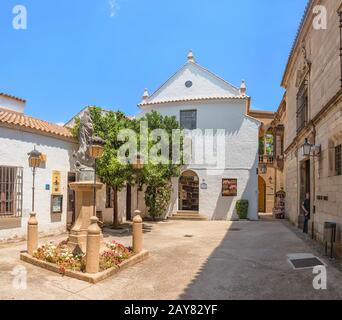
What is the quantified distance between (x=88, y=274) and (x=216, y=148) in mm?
12864

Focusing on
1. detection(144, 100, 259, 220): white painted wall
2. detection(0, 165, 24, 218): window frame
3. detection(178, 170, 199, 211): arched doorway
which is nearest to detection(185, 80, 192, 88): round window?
detection(144, 100, 259, 220): white painted wall

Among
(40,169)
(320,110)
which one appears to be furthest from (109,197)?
(320,110)

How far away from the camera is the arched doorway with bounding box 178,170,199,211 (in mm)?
17969

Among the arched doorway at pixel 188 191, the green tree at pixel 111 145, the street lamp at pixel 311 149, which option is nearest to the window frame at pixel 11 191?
the green tree at pixel 111 145

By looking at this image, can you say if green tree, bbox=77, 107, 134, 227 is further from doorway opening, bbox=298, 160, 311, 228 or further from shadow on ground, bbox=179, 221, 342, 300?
doorway opening, bbox=298, 160, 311, 228

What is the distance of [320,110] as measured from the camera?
9.07 meters

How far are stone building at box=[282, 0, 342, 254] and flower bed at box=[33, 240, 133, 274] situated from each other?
545 centimetres

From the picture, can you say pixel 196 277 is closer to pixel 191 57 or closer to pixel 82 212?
pixel 82 212

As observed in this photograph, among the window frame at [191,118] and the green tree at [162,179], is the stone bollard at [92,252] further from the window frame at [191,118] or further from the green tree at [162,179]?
the window frame at [191,118]

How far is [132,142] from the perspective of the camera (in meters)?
11.2

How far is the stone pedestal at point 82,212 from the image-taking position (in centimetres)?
749

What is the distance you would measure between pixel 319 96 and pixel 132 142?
6561 mm

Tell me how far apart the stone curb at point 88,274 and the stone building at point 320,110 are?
5048 mm
